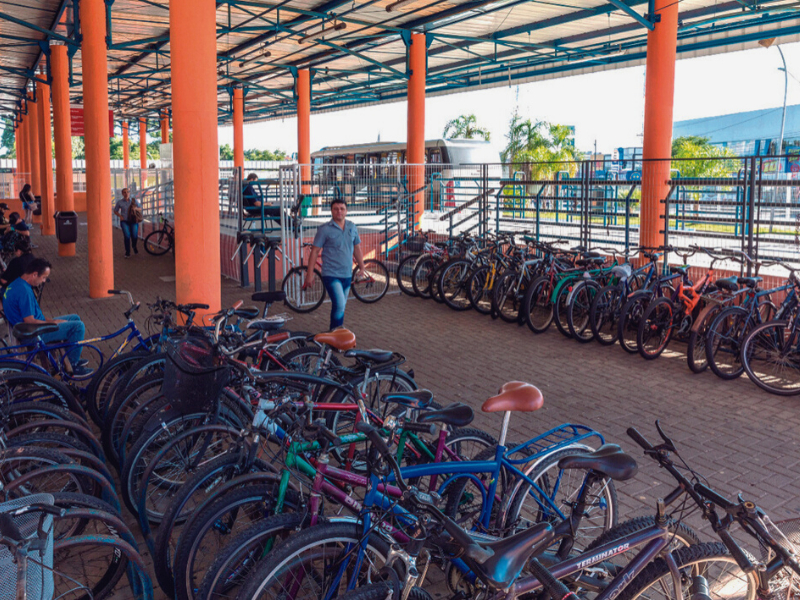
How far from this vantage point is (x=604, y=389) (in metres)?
6.80

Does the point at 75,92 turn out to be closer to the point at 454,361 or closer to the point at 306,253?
the point at 306,253

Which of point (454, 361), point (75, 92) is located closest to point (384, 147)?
point (75, 92)

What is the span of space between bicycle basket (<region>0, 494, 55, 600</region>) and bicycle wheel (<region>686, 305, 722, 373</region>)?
6270 mm

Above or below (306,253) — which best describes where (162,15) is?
above

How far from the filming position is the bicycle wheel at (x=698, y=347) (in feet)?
23.8

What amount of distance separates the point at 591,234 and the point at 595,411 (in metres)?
5.88

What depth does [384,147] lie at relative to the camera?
23812mm

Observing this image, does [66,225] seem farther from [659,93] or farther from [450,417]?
[450,417]

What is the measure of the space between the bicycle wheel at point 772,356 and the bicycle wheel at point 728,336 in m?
0.15

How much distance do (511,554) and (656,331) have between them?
641 centimetres

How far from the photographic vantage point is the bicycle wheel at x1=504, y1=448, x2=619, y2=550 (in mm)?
3252

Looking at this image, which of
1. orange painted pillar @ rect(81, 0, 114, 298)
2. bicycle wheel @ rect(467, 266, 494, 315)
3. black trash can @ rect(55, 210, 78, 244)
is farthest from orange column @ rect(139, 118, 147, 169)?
bicycle wheel @ rect(467, 266, 494, 315)

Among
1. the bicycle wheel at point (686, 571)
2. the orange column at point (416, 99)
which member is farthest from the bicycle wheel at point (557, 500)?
the orange column at point (416, 99)

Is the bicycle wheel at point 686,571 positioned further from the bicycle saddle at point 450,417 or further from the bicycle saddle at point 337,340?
the bicycle saddle at point 337,340
